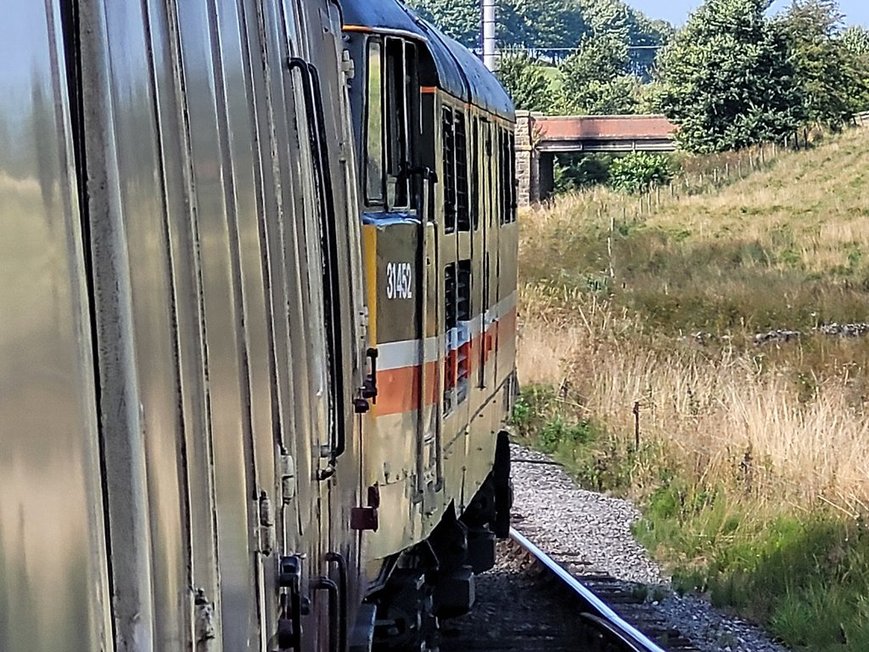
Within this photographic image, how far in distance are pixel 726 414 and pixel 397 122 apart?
783 cm

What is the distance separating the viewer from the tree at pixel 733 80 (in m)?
57.3

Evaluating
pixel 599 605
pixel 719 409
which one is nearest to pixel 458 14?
pixel 719 409

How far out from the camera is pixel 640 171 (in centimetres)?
6219

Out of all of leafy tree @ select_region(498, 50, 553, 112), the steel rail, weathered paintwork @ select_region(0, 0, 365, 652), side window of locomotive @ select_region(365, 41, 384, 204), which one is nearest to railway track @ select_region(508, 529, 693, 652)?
the steel rail

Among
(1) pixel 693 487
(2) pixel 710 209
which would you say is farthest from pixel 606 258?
(1) pixel 693 487

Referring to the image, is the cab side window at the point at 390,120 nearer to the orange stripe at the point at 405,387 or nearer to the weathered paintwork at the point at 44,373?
the orange stripe at the point at 405,387

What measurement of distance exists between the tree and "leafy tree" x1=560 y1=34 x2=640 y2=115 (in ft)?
71.9

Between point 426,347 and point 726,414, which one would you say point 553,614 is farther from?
point 726,414

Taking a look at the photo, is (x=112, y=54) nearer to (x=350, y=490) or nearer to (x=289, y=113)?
(x=289, y=113)

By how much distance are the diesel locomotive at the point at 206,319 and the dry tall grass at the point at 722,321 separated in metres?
6.02

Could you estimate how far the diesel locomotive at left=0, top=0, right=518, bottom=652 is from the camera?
69.7 inches

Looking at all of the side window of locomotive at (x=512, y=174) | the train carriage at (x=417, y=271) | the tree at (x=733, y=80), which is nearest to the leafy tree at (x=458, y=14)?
the tree at (x=733, y=80)

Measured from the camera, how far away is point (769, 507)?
10906 mm

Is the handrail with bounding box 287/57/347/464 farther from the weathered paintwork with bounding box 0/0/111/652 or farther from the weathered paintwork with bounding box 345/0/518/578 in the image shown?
the weathered paintwork with bounding box 0/0/111/652
